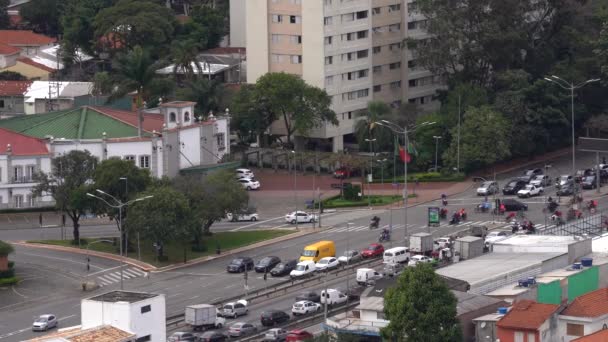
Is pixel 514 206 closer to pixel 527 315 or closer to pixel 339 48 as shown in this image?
pixel 339 48

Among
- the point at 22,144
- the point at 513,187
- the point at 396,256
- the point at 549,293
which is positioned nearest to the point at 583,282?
the point at 549,293

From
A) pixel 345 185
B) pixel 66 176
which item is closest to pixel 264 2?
pixel 345 185

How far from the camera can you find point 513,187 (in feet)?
488

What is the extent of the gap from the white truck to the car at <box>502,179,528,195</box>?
44940 mm

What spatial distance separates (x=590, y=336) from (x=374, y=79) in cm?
8123

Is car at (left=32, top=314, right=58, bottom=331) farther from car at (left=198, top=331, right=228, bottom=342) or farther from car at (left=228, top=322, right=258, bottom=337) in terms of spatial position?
car at (left=228, top=322, right=258, bottom=337)

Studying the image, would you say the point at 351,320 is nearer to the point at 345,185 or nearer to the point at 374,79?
the point at 345,185

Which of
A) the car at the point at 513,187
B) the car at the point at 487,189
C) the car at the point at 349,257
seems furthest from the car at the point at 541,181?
the car at the point at 349,257

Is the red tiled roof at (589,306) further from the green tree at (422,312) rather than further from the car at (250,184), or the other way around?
the car at (250,184)

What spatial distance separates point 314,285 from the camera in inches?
4678

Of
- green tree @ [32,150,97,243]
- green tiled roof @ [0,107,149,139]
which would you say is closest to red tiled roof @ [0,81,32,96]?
green tiled roof @ [0,107,149,139]

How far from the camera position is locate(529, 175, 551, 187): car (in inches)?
5881

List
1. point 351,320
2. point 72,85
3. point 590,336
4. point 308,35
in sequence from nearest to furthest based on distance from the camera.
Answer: point 590,336
point 351,320
point 308,35
point 72,85

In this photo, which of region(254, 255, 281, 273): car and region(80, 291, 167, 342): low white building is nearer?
region(80, 291, 167, 342): low white building
